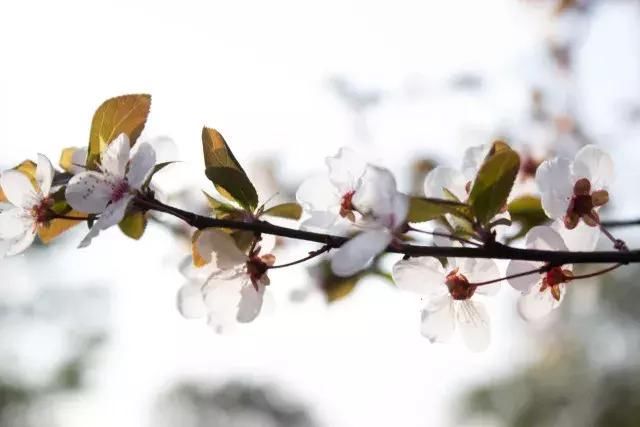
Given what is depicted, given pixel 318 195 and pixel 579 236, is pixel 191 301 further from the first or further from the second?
pixel 579 236

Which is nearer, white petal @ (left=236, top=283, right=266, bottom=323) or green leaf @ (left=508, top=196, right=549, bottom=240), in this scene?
white petal @ (left=236, top=283, right=266, bottom=323)

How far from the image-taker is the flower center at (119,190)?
57 cm

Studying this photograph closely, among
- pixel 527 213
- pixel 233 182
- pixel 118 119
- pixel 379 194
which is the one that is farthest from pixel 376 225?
pixel 527 213

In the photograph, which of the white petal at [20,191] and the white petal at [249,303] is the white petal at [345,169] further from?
the white petal at [20,191]

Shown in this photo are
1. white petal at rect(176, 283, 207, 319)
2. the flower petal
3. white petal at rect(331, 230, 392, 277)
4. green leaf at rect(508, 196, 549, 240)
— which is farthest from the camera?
green leaf at rect(508, 196, 549, 240)

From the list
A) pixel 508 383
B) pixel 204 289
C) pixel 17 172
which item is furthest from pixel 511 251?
pixel 508 383

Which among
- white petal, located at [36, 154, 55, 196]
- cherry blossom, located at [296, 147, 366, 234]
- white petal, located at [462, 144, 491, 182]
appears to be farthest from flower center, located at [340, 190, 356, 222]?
white petal, located at [36, 154, 55, 196]

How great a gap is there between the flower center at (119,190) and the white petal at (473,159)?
0.88ft

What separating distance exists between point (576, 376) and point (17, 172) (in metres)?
9.38

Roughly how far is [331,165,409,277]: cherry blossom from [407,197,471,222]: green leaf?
15 millimetres

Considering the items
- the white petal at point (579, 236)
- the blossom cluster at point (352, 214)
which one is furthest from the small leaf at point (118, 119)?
the white petal at point (579, 236)

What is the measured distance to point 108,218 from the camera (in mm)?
544

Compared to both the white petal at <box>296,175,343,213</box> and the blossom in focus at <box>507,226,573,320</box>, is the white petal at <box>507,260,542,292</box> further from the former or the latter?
the white petal at <box>296,175,343,213</box>

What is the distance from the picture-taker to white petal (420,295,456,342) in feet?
2.15
